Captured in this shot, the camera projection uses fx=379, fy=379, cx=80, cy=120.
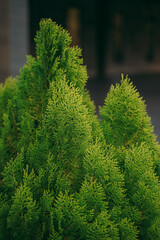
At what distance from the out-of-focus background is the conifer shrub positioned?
10.9 meters

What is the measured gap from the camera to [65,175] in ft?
6.52

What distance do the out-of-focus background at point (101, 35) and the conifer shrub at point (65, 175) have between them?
10.9m

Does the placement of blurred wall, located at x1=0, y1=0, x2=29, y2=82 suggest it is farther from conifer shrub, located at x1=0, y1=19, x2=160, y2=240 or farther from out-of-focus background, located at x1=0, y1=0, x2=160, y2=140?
conifer shrub, located at x1=0, y1=19, x2=160, y2=240

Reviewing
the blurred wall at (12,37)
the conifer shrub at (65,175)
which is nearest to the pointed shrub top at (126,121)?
the conifer shrub at (65,175)

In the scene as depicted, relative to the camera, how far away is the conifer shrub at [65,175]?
1866mm

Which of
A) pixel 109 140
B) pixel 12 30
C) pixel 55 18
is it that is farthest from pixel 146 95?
pixel 109 140

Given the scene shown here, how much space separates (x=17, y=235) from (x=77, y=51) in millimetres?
1101

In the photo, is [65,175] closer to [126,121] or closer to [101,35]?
[126,121]

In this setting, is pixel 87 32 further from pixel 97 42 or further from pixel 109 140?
pixel 109 140

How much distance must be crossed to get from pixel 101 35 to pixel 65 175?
24.1 m

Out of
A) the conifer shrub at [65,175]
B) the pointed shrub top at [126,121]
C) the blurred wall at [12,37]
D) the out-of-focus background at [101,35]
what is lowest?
the conifer shrub at [65,175]

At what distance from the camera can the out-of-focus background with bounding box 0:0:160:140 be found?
1558cm

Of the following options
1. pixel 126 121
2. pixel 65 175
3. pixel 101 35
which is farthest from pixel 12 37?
pixel 65 175

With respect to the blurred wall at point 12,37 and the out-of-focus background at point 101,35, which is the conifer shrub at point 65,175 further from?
the blurred wall at point 12,37
